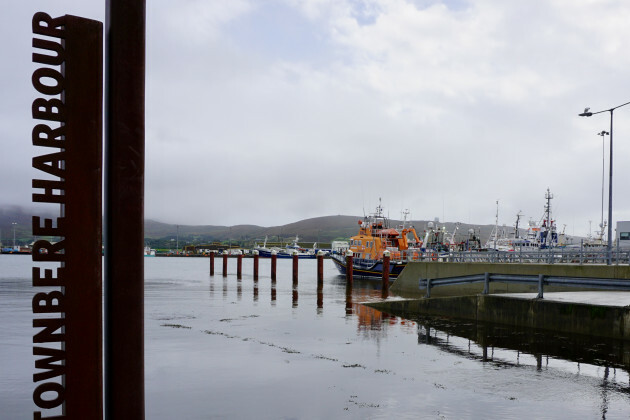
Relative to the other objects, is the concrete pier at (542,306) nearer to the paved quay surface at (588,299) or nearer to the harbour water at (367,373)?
the paved quay surface at (588,299)

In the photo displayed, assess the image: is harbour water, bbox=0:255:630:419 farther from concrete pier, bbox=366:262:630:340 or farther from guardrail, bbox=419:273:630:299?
guardrail, bbox=419:273:630:299

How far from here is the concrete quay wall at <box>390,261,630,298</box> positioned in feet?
68.5

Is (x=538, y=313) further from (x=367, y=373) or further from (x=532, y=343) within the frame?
(x=367, y=373)

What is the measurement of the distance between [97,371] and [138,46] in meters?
1.85

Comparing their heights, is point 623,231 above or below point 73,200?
below

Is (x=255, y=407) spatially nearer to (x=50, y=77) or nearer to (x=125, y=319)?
(x=125, y=319)

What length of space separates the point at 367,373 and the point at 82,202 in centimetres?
782

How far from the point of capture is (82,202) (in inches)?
127

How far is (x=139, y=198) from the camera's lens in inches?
123

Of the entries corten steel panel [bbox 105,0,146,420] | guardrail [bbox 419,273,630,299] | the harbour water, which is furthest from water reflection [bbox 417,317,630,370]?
corten steel panel [bbox 105,0,146,420]

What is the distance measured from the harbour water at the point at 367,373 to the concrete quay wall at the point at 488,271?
8209mm

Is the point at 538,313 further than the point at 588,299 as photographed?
No

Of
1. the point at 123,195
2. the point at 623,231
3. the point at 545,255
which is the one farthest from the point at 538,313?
the point at 623,231

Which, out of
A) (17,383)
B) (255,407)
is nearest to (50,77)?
(255,407)
